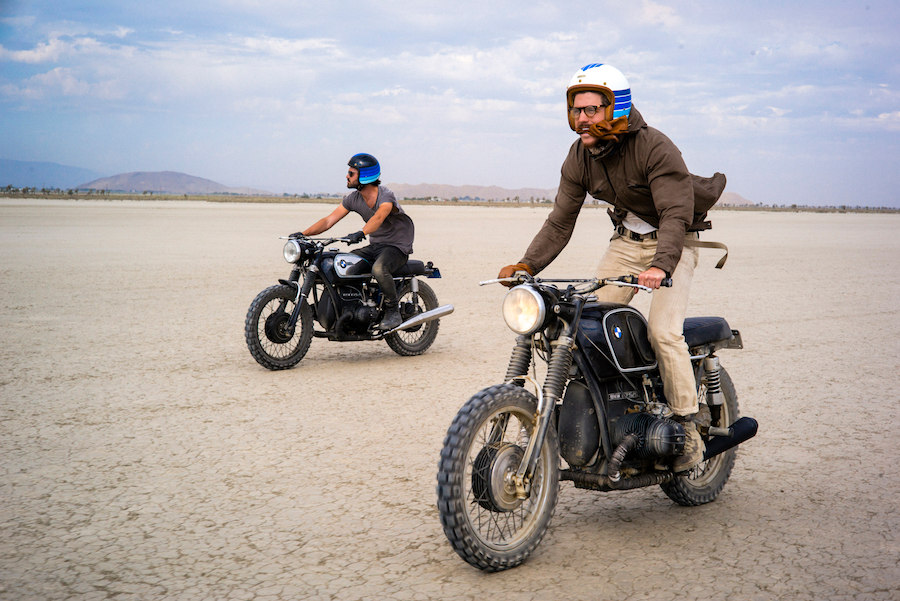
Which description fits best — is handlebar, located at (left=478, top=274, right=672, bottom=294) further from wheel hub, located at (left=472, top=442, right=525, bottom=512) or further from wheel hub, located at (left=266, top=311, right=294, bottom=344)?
wheel hub, located at (left=266, top=311, right=294, bottom=344)

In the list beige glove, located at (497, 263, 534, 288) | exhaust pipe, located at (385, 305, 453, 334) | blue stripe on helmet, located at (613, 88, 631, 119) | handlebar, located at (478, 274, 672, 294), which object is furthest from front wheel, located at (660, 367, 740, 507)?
exhaust pipe, located at (385, 305, 453, 334)

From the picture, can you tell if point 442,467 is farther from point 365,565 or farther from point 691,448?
point 691,448

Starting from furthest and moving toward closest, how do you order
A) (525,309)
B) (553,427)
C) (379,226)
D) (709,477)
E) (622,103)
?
(379,226) → (709,477) → (622,103) → (553,427) → (525,309)

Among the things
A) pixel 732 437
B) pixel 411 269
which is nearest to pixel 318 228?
pixel 411 269

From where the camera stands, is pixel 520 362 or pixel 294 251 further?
pixel 294 251

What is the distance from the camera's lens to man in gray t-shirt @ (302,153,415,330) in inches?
340

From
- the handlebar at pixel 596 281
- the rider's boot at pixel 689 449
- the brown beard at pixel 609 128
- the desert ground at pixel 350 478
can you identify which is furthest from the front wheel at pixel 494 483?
the brown beard at pixel 609 128

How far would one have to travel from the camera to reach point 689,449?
412 centimetres

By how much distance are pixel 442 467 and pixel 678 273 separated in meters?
1.70

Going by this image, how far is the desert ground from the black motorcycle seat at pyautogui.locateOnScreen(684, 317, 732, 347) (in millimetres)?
929

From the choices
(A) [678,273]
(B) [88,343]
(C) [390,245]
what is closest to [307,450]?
(A) [678,273]

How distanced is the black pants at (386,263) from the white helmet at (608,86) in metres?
4.77

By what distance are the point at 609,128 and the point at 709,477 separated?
80.6 inches

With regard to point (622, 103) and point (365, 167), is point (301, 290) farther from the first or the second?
point (622, 103)
